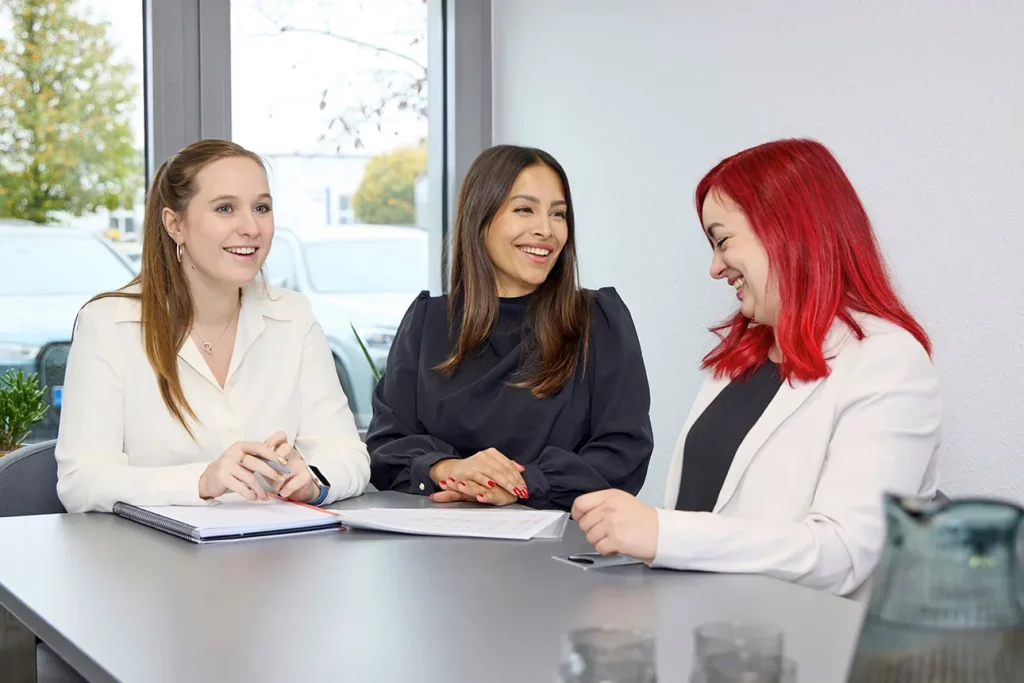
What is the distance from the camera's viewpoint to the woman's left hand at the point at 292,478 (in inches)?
77.2

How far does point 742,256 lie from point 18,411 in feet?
7.11

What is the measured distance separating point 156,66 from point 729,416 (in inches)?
97.6

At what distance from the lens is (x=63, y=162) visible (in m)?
3.45

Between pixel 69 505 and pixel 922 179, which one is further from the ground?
pixel 922 179

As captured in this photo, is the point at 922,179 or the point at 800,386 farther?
the point at 922,179

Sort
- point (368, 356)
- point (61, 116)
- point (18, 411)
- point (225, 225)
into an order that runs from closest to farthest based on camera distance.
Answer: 1. point (225, 225)
2. point (18, 411)
3. point (61, 116)
4. point (368, 356)

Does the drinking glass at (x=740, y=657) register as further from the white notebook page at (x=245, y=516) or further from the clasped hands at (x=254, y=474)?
the clasped hands at (x=254, y=474)

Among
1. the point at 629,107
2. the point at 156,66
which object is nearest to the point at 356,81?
the point at 156,66

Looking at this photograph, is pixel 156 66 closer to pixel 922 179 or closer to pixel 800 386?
pixel 922 179

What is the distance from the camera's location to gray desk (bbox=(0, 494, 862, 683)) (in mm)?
1065

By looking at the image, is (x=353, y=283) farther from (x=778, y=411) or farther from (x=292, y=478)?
(x=778, y=411)

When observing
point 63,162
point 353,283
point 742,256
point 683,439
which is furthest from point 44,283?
point 742,256

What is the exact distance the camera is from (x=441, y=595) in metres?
1.31

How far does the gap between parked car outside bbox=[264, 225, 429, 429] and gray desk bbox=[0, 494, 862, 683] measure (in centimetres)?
231
